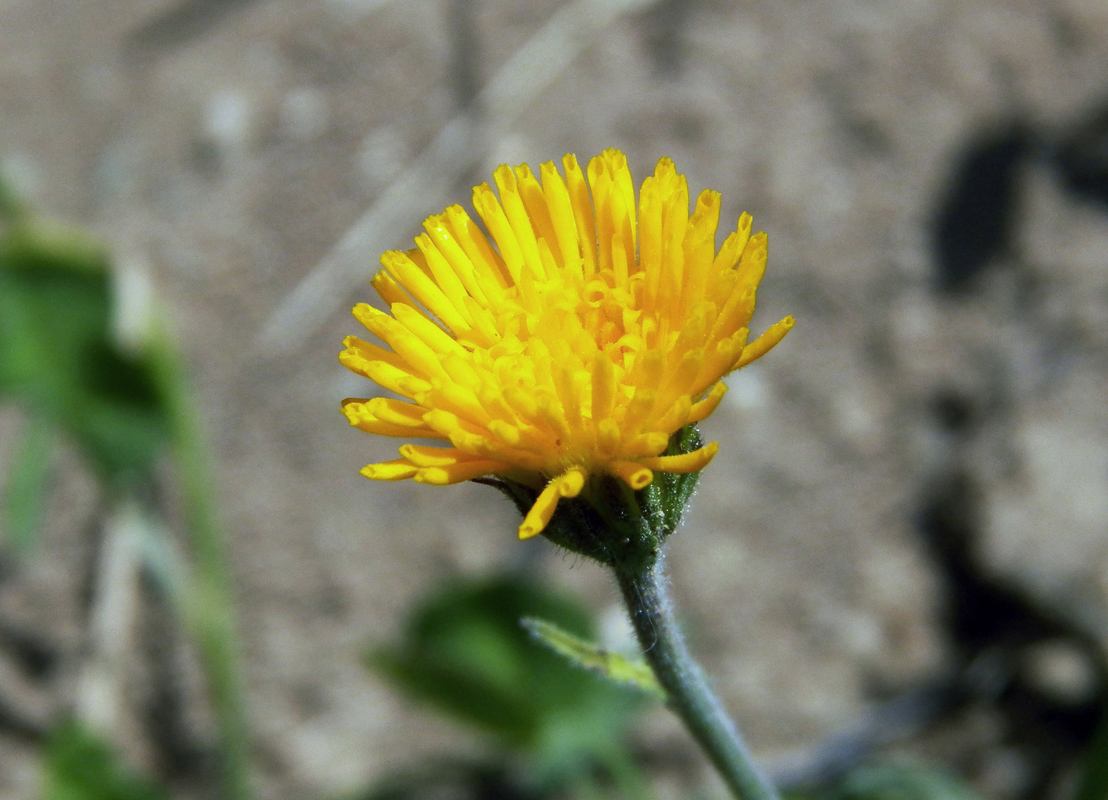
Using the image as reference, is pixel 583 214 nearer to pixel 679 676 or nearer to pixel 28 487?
pixel 679 676

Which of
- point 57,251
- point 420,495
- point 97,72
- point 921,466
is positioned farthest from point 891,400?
point 97,72

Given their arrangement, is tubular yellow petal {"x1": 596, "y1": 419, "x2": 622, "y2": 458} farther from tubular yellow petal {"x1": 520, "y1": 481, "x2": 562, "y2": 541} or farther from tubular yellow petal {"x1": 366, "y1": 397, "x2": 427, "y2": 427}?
tubular yellow petal {"x1": 366, "y1": 397, "x2": 427, "y2": 427}

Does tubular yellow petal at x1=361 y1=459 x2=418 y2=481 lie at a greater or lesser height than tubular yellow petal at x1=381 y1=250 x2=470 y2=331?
lesser

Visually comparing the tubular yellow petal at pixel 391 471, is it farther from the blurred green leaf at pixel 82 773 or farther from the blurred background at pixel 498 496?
the blurred green leaf at pixel 82 773

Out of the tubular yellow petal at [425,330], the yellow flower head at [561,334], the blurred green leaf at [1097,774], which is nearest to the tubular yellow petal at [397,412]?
the yellow flower head at [561,334]

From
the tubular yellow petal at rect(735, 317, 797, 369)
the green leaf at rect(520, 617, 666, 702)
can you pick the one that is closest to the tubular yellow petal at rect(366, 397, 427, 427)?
the green leaf at rect(520, 617, 666, 702)

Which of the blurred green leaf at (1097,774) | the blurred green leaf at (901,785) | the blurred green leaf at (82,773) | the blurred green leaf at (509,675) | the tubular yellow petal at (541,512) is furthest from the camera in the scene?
the blurred green leaf at (82,773)
